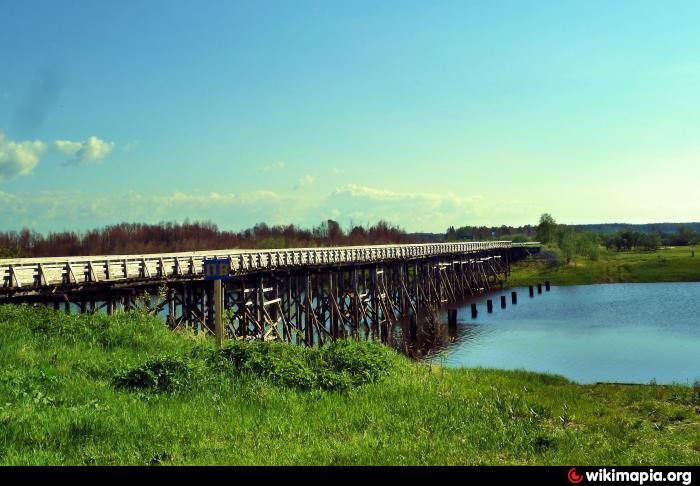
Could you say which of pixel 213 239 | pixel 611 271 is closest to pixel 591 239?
pixel 611 271

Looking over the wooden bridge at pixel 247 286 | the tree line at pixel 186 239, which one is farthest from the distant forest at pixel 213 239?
the wooden bridge at pixel 247 286

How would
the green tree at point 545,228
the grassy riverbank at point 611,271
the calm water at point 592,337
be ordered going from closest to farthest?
1. the calm water at point 592,337
2. the grassy riverbank at point 611,271
3. the green tree at point 545,228

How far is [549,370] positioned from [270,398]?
22268 mm

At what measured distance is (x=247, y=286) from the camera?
40219 millimetres

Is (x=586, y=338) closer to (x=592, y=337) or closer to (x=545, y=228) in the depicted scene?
(x=592, y=337)

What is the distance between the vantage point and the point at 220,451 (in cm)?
844

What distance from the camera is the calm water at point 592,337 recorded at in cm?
3008

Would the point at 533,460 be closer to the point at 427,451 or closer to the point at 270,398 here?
the point at 427,451

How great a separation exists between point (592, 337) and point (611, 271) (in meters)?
62.1

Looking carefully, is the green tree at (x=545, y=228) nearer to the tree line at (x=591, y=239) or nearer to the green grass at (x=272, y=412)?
the tree line at (x=591, y=239)

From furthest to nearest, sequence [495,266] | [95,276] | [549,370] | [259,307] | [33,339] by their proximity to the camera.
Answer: [495,266] → [259,307] → [549,370] → [95,276] → [33,339]

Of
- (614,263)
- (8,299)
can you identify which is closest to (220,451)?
(8,299)

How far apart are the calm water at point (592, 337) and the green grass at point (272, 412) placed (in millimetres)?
13515
